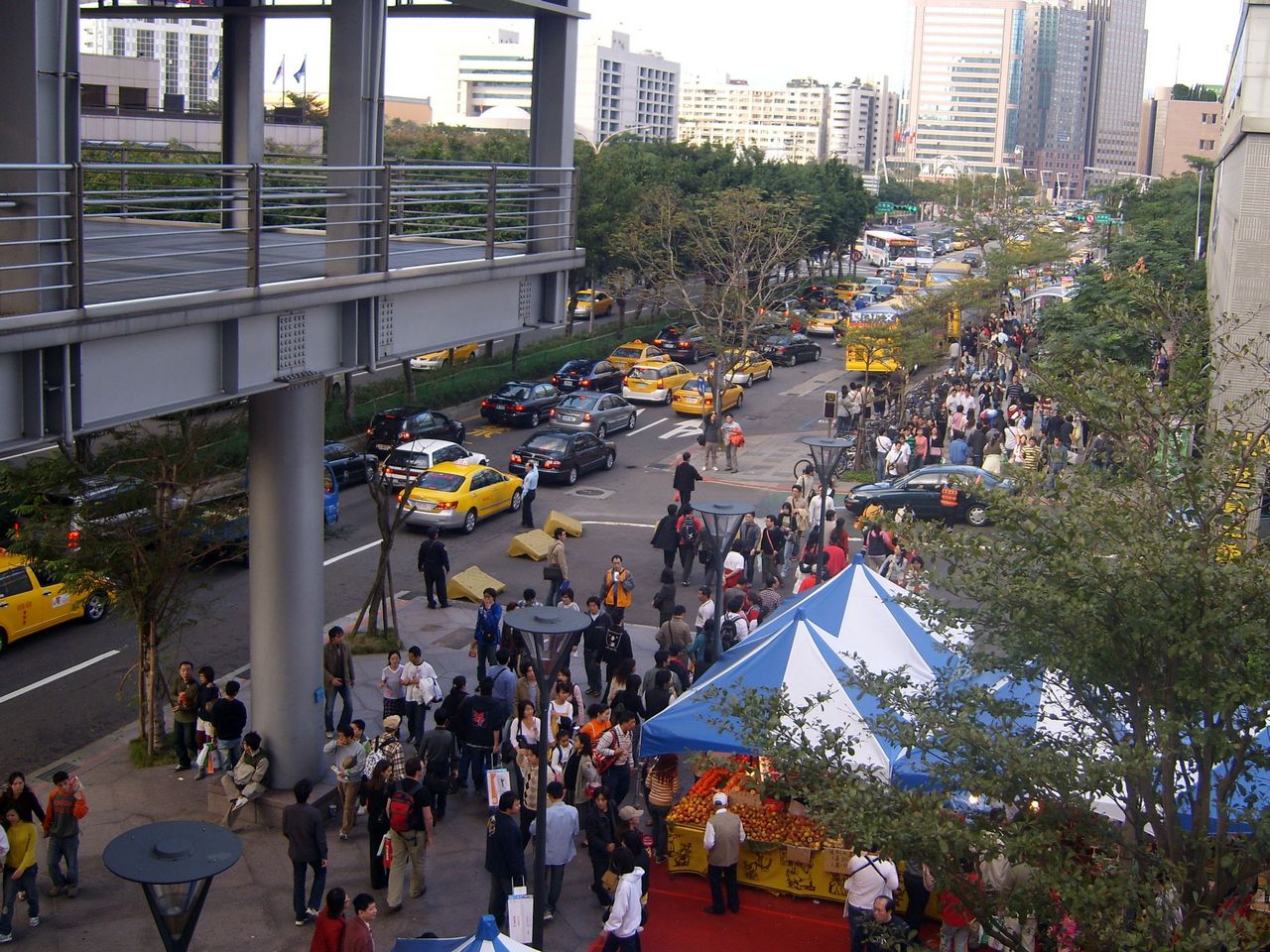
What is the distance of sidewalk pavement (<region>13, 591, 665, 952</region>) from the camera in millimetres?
11984

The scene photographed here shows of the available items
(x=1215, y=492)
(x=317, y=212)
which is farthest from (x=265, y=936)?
(x=317, y=212)

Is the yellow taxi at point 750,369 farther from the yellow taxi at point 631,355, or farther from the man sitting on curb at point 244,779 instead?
the man sitting on curb at point 244,779

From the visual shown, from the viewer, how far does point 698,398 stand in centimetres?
4300

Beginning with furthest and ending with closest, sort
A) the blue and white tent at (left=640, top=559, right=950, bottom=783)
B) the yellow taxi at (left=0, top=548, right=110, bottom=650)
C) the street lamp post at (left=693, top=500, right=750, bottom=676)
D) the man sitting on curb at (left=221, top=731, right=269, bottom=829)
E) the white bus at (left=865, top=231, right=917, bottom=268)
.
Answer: the white bus at (left=865, top=231, right=917, bottom=268)
the yellow taxi at (left=0, top=548, right=110, bottom=650)
the street lamp post at (left=693, top=500, right=750, bottom=676)
the man sitting on curb at (left=221, top=731, right=269, bottom=829)
the blue and white tent at (left=640, top=559, right=950, bottom=783)

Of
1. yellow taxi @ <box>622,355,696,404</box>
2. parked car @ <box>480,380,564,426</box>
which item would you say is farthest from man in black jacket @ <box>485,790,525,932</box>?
yellow taxi @ <box>622,355,696,404</box>

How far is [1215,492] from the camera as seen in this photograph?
776 centimetres

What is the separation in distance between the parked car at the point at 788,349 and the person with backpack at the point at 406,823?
42.0 metres

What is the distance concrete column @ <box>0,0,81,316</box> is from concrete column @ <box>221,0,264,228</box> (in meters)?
6.05

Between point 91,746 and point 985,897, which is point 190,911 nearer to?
point 985,897

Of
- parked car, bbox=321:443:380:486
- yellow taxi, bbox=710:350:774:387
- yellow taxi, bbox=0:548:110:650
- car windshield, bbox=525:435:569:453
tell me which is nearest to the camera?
yellow taxi, bbox=0:548:110:650

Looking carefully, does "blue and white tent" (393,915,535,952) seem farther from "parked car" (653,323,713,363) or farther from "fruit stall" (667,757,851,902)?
"parked car" (653,323,713,363)

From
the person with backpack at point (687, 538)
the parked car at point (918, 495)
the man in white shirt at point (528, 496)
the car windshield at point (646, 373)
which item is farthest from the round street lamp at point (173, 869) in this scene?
the car windshield at point (646, 373)

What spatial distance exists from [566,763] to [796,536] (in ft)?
42.3

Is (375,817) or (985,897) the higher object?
(985,897)
